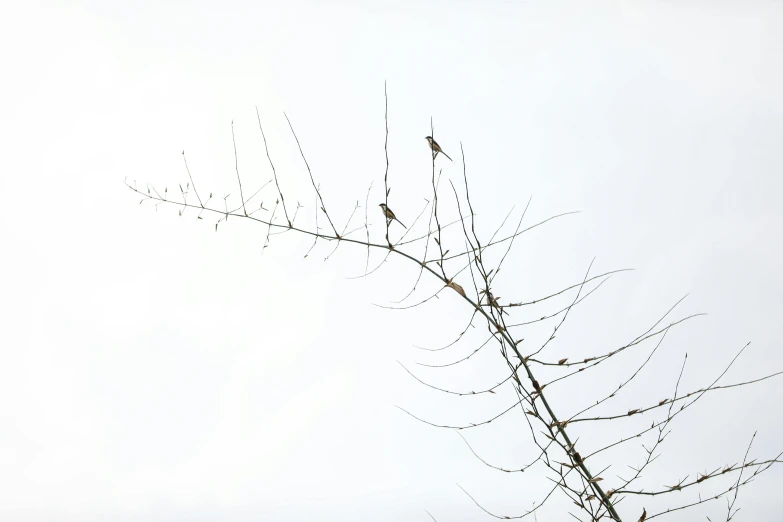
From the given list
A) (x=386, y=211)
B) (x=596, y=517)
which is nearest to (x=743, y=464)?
(x=596, y=517)

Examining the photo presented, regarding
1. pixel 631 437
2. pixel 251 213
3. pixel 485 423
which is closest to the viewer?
pixel 631 437

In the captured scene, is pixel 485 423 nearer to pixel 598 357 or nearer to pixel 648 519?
pixel 598 357

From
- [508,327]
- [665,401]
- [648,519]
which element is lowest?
[648,519]

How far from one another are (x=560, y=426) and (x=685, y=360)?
20.4 inches

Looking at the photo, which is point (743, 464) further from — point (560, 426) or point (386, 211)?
point (386, 211)

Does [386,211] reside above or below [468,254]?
above

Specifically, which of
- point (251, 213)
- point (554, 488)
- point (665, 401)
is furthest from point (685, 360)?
point (251, 213)

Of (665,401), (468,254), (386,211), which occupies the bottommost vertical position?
(665,401)

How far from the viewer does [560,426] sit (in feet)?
7.44

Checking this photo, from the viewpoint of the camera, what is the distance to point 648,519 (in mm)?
2270

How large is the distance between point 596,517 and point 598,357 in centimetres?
58

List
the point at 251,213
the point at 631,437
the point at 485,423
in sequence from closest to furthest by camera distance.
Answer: the point at 631,437
the point at 485,423
the point at 251,213

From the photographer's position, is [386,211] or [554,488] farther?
[386,211]

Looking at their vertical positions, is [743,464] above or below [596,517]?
above
